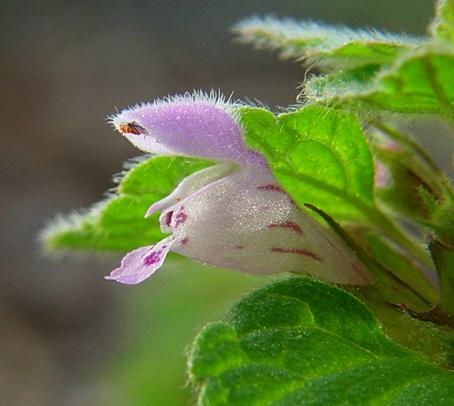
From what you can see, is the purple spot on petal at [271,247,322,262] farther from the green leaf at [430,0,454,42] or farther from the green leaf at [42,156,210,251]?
the green leaf at [430,0,454,42]

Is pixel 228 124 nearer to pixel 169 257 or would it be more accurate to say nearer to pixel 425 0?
pixel 169 257

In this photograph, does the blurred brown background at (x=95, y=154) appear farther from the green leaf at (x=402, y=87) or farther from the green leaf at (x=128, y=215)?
the green leaf at (x=402, y=87)

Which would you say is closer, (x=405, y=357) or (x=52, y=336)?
(x=405, y=357)

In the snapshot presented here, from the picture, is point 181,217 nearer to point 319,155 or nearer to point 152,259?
point 152,259

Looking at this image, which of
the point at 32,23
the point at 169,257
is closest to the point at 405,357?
the point at 169,257

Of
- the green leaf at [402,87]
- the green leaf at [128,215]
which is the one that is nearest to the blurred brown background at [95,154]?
the green leaf at [128,215]

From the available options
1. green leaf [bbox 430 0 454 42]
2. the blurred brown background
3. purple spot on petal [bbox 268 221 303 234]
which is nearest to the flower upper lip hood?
purple spot on petal [bbox 268 221 303 234]
